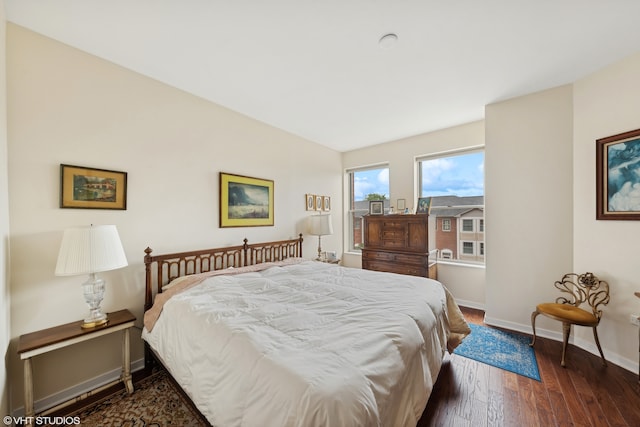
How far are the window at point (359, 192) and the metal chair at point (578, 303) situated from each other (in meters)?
2.92

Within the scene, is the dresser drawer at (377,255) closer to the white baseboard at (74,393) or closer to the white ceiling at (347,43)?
the white ceiling at (347,43)

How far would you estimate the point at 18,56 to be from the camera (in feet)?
5.69

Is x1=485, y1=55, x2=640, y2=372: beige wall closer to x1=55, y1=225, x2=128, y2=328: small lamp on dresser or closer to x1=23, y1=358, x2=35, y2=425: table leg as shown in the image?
x1=55, y1=225, x2=128, y2=328: small lamp on dresser

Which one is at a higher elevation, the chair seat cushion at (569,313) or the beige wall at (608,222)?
the beige wall at (608,222)

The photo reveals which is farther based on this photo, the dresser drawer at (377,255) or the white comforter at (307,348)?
the dresser drawer at (377,255)

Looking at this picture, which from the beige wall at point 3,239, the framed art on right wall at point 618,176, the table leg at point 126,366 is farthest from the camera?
the framed art on right wall at point 618,176

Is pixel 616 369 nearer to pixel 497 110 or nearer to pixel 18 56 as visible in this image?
pixel 497 110

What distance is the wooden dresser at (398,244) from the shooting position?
3.56m

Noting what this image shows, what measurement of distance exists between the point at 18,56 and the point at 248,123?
1983mm

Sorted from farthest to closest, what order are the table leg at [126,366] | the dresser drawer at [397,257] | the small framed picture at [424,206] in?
the small framed picture at [424,206] < the dresser drawer at [397,257] < the table leg at [126,366]

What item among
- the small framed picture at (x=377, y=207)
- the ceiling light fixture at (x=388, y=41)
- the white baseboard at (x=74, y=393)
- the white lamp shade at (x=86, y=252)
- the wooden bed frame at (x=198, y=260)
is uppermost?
the ceiling light fixture at (x=388, y=41)

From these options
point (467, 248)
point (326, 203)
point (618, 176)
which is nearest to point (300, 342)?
point (618, 176)

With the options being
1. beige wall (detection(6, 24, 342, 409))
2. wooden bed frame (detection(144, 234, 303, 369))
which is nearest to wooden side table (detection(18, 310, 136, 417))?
beige wall (detection(6, 24, 342, 409))

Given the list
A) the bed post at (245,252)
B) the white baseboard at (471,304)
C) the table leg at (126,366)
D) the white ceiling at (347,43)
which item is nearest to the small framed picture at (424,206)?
the white ceiling at (347,43)
